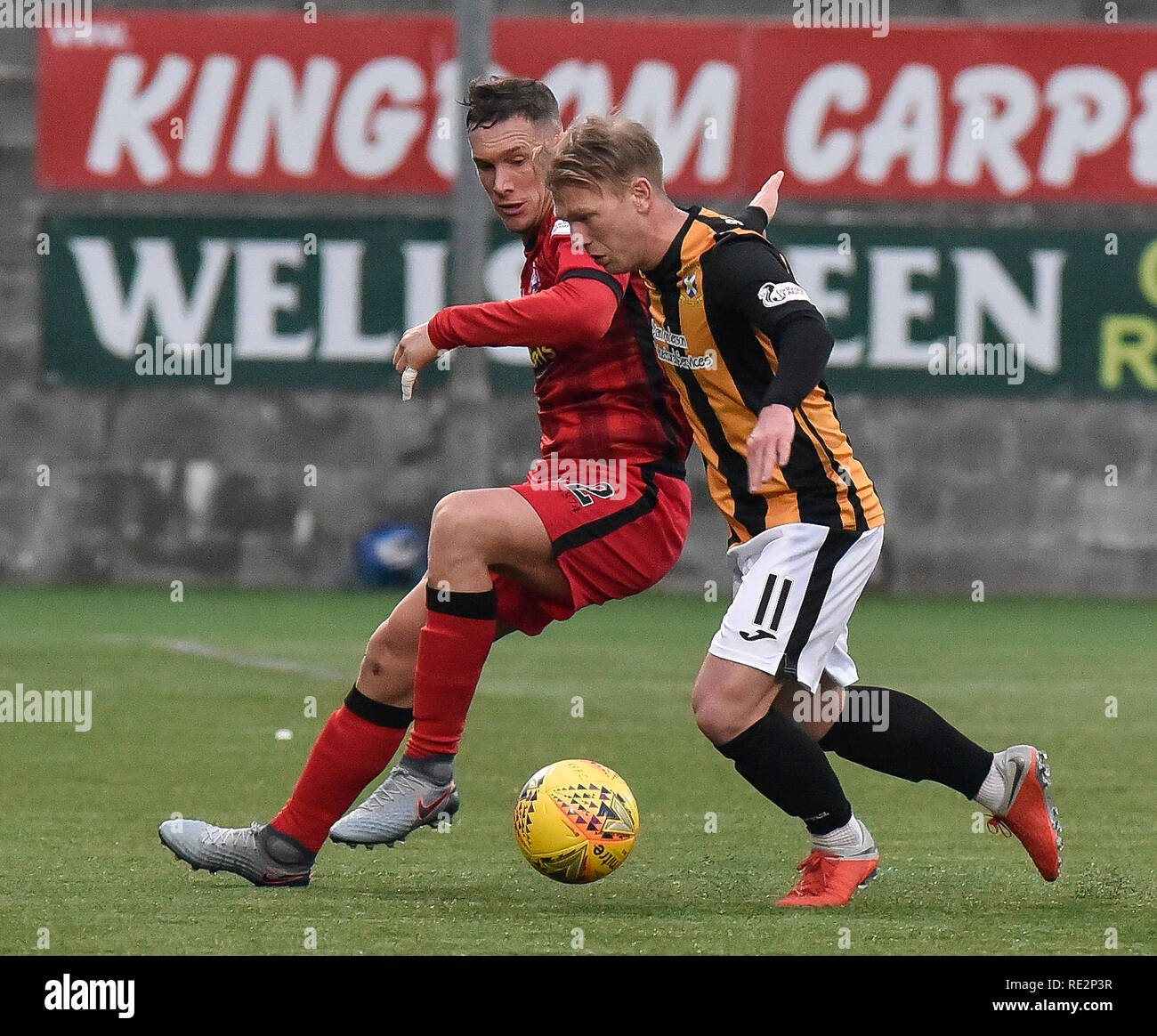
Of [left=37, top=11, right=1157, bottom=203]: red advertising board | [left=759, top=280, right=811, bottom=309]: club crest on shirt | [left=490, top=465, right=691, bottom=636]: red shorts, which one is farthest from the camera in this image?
[left=37, top=11, right=1157, bottom=203]: red advertising board

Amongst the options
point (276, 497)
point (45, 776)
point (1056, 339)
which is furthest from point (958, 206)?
point (45, 776)

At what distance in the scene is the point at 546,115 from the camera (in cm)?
530

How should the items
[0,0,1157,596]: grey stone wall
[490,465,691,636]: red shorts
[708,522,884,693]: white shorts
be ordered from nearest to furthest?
[708,522,884,693]: white shorts
[490,465,691,636]: red shorts
[0,0,1157,596]: grey stone wall

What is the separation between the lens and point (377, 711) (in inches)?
207

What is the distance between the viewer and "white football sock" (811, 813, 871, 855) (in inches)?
195

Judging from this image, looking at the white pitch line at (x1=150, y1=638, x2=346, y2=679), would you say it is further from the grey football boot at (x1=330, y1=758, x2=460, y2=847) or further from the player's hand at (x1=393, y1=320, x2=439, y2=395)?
the player's hand at (x1=393, y1=320, x2=439, y2=395)

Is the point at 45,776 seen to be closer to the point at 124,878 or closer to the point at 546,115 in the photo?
the point at 124,878

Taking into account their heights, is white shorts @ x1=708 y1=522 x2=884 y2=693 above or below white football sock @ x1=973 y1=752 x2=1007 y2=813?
above

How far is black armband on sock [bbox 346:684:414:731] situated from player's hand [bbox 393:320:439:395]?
2.76 feet

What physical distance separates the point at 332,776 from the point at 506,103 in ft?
5.42

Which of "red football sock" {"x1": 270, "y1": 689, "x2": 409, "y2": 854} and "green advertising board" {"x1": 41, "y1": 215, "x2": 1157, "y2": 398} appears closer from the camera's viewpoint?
"red football sock" {"x1": 270, "y1": 689, "x2": 409, "y2": 854}

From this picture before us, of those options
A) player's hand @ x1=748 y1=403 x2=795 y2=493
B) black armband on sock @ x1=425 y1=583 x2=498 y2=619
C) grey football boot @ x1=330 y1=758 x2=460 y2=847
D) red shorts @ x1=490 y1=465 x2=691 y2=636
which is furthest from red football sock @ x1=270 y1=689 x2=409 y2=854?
player's hand @ x1=748 y1=403 x2=795 y2=493

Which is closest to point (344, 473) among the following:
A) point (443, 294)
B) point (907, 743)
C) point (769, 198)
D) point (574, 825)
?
point (443, 294)

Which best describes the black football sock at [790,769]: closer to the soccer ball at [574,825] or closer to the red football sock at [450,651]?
the soccer ball at [574,825]
